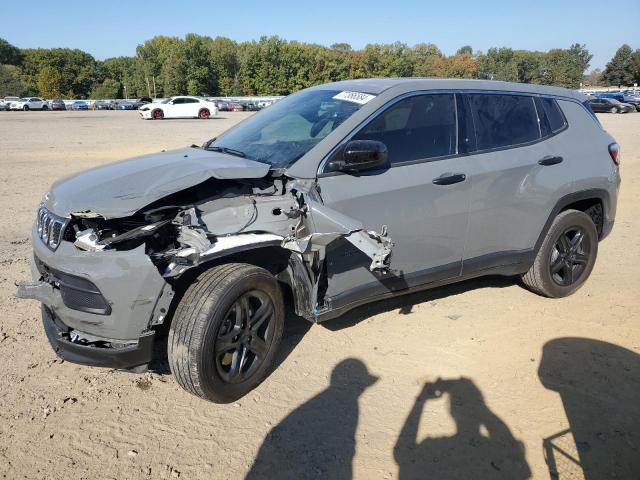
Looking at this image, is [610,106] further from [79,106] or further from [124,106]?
[79,106]

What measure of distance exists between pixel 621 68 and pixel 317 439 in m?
139

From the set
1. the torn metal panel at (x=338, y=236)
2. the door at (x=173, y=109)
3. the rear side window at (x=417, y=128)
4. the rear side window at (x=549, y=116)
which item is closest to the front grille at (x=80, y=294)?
the torn metal panel at (x=338, y=236)

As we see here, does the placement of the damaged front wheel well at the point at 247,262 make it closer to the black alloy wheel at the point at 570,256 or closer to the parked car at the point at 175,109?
the black alloy wheel at the point at 570,256

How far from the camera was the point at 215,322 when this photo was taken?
122 inches

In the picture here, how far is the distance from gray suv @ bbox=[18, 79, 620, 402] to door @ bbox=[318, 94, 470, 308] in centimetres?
1

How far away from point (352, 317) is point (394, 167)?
1439 millimetres

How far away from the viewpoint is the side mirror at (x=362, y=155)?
3.48 m

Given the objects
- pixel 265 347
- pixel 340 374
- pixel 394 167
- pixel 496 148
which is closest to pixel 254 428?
pixel 265 347

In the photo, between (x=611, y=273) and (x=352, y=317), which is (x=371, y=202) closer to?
(x=352, y=317)

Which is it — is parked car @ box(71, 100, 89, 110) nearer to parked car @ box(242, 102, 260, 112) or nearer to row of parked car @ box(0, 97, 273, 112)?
row of parked car @ box(0, 97, 273, 112)

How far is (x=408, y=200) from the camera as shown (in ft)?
12.5

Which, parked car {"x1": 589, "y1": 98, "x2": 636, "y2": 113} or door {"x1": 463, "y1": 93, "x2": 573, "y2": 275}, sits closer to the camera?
door {"x1": 463, "y1": 93, "x2": 573, "y2": 275}

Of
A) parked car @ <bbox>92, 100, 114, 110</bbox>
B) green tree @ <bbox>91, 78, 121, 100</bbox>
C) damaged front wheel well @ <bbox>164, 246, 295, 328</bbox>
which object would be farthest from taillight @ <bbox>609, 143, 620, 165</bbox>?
green tree @ <bbox>91, 78, 121, 100</bbox>

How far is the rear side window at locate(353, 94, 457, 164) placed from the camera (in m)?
3.87
